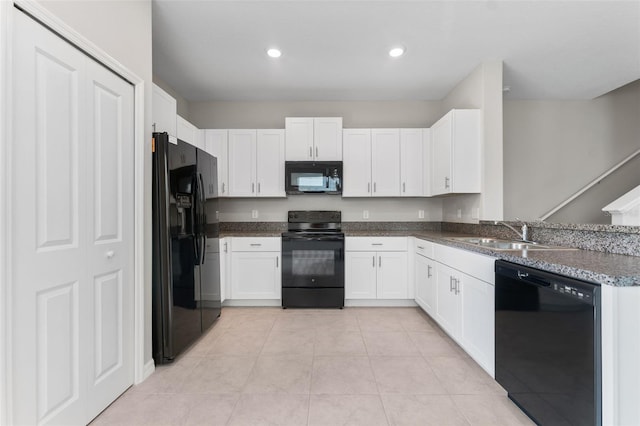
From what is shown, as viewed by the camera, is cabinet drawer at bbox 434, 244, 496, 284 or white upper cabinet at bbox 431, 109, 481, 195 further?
white upper cabinet at bbox 431, 109, 481, 195

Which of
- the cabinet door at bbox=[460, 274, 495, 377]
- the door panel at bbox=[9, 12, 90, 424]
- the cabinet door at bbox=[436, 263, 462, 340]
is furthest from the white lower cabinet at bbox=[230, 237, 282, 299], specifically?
the cabinet door at bbox=[460, 274, 495, 377]

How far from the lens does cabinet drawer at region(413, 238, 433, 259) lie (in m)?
2.82

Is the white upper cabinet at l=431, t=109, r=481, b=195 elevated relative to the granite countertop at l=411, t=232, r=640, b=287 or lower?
elevated

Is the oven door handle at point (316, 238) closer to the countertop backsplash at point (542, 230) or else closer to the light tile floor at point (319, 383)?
the countertop backsplash at point (542, 230)

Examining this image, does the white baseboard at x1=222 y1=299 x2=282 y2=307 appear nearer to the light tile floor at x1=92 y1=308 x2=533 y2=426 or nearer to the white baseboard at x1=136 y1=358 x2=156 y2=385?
the light tile floor at x1=92 y1=308 x2=533 y2=426

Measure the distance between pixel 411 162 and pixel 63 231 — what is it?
132 inches

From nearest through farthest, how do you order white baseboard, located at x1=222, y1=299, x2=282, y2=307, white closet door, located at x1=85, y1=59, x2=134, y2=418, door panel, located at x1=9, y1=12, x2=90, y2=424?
door panel, located at x1=9, y1=12, x2=90, y2=424, white closet door, located at x1=85, y1=59, x2=134, y2=418, white baseboard, located at x1=222, y1=299, x2=282, y2=307

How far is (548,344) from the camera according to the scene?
1.31 m

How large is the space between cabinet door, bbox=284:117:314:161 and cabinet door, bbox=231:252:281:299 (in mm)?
1251

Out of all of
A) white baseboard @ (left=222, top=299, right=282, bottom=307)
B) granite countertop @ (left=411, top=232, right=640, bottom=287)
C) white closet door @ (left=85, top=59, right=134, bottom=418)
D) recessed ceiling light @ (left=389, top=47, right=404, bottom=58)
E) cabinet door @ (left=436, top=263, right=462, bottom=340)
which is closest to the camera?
granite countertop @ (left=411, top=232, right=640, bottom=287)

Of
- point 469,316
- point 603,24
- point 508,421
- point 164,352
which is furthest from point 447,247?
point 164,352

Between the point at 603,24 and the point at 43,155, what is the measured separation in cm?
387

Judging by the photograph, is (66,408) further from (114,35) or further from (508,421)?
(508,421)

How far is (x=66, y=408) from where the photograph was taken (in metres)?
1.36
